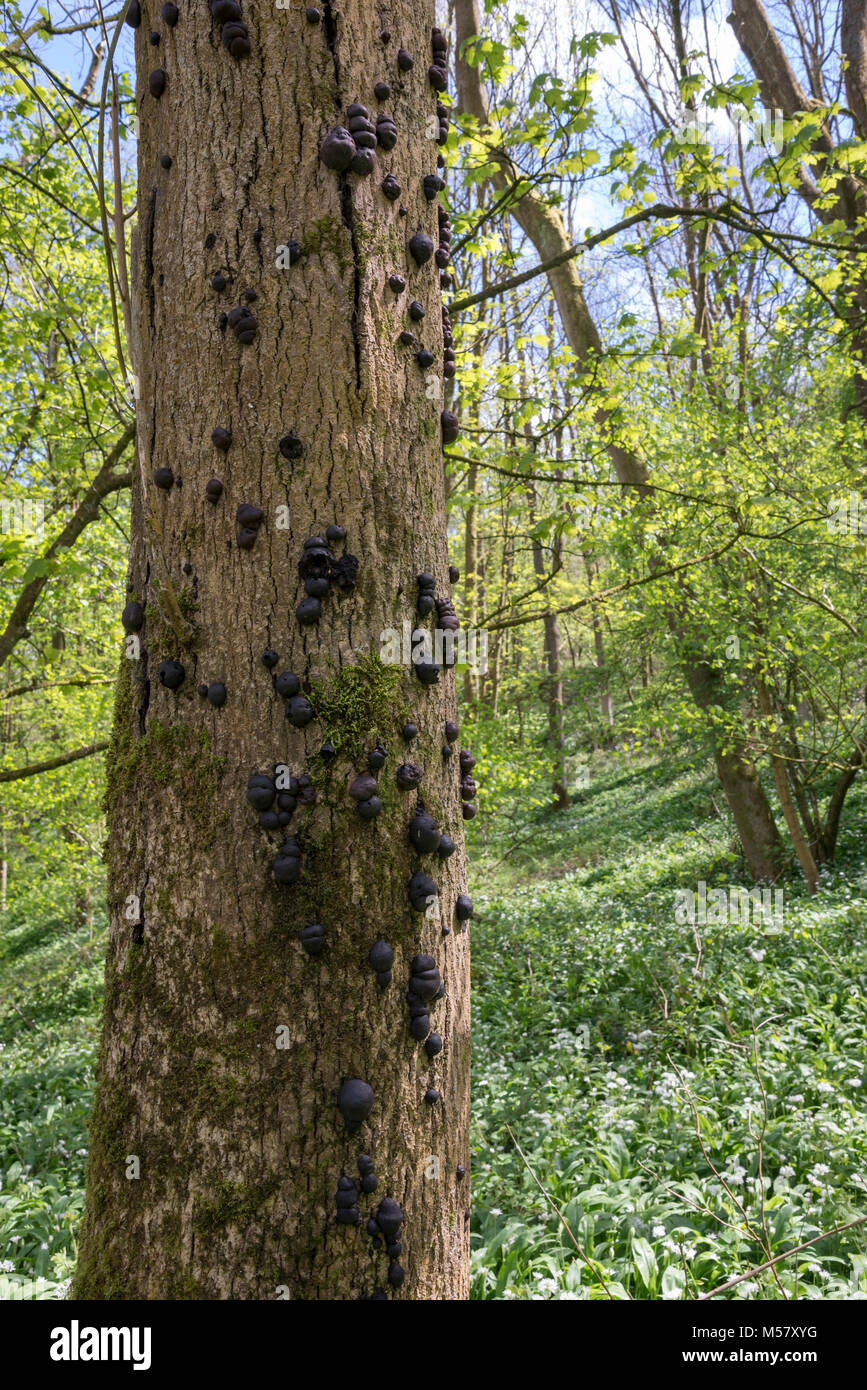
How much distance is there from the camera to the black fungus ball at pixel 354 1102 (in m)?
1.25

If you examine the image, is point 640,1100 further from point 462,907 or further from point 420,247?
point 420,247

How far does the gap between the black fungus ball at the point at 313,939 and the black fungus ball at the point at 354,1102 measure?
0.69 ft

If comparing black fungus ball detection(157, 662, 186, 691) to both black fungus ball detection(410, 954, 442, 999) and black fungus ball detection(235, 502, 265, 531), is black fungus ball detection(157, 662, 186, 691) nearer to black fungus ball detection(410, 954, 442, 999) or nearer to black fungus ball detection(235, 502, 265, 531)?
black fungus ball detection(235, 502, 265, 531)

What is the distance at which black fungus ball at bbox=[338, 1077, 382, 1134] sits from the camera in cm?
125

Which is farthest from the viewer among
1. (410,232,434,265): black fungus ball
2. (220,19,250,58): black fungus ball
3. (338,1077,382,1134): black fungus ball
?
(410,232,434,265): black fungus ball

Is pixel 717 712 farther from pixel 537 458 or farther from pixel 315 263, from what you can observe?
pixel 315 263

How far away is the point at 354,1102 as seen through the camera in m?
1.25

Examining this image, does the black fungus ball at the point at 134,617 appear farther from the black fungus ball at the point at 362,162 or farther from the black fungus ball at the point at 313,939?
the black fungus ball at the point at 362,162

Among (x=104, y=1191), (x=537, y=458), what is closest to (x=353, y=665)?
(x=104, y=1191)

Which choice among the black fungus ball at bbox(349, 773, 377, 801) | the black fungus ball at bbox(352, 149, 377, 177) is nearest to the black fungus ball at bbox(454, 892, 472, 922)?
the black fungus ball at bbox(349, 773, 377, 801)

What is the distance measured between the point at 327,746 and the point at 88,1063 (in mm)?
8168

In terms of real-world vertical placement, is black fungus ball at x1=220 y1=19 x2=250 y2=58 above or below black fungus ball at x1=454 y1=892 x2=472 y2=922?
above

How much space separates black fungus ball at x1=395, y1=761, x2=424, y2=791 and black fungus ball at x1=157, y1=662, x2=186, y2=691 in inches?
16.4
